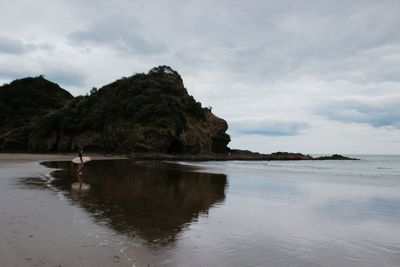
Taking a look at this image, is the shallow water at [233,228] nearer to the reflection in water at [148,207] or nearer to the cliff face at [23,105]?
the reflection in water at [148,207]

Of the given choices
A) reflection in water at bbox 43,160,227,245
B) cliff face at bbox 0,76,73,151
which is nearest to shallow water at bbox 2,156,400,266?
reflection in water at bbox 43,160,227,245

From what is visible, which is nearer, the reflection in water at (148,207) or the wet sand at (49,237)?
the wet sand at (49,237)

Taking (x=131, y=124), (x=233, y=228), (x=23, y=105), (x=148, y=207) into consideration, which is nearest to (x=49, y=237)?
(x=233, y=228)

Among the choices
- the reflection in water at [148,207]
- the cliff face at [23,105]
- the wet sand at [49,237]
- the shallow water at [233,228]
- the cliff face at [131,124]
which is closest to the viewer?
the wet sand at [49,237]

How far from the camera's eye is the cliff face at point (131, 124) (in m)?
72.4

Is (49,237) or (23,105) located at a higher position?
(23,105)

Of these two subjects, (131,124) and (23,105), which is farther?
(23,105)

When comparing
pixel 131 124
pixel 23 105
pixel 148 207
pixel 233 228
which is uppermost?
pixel 23 105

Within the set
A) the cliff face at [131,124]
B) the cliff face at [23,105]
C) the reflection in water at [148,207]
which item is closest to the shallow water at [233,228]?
the reflection in water at [148,207]

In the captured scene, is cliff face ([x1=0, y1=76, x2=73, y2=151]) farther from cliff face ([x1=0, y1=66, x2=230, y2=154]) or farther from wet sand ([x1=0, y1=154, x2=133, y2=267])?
wet sand ([x1=0, y1=154, x2=133, y2=267])

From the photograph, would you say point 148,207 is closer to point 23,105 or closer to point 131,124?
point 131,124

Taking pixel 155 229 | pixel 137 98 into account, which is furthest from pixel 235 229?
pixel 137 98

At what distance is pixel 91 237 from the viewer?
7246 millimetres

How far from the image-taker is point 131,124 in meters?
74.1
